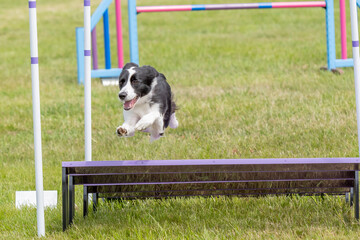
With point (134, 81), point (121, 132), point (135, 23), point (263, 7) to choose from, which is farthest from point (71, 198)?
Answer: point (263, 7)

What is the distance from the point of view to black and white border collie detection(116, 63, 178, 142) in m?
3.12

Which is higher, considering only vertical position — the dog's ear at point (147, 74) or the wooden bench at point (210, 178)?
the dog's ear at point (147, 74)

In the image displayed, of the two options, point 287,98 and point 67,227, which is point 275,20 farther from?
point 67,227

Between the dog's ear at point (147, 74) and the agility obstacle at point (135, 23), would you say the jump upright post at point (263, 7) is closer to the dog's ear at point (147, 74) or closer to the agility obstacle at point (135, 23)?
the agility obstacle at point (135, 23)

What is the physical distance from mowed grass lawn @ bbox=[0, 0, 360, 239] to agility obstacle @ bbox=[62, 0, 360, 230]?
0.41 feet

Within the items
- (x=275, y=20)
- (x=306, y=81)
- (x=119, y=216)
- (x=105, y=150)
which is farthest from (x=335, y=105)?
(x=275, y=20)

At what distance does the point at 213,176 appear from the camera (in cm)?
428

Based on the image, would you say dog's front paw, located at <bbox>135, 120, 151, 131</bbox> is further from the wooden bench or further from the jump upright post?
the jump upright post

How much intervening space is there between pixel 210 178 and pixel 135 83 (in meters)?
1.37

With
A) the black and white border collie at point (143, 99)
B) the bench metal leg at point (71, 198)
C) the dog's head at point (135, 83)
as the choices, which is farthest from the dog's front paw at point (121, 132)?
the bench metal leg at point (71, 198)

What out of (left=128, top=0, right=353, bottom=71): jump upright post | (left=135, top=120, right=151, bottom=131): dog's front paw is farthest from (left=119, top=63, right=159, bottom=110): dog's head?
(left=128, top=0, right=353, bottom=71): jump upright post

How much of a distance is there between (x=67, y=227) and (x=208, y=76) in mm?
6094

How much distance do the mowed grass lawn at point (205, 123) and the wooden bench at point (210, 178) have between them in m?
0.13

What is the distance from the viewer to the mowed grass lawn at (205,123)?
4.23m
